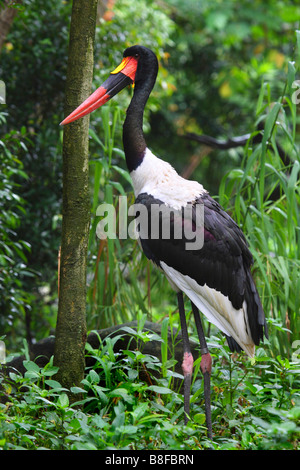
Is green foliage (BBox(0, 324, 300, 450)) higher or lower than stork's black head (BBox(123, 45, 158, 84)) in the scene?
lower

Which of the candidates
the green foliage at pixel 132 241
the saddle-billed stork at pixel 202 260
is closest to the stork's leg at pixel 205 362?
the saddle-billed stork at pixel 202 260

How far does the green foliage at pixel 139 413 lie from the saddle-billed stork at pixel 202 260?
0.14 metres

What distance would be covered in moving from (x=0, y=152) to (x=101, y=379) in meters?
1.73

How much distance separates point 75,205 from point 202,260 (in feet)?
2.07

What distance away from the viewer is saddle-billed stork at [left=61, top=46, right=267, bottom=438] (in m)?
2.79

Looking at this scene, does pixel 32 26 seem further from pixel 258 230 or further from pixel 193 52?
pixel 193 52

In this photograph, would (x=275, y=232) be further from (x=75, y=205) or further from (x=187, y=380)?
(x=75, y=205)

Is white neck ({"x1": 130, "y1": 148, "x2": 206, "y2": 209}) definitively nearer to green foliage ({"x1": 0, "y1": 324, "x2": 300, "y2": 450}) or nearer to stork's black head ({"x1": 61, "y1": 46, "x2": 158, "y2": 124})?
stork's black head ({"x1": 61, "y1": 46, "x2": 158, "y2": 124})

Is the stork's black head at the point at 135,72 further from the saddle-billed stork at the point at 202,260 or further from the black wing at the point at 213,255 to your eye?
the black wing at the point at 213,255

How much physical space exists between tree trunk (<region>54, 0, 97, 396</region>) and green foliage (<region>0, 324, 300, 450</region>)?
0.13m

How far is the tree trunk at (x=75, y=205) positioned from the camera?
2.75 metres

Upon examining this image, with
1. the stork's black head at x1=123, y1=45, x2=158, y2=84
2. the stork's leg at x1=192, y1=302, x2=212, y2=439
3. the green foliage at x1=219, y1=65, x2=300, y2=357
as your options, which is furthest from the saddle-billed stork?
the green foliage at x1=219, y1=65, x2=300, y2=357

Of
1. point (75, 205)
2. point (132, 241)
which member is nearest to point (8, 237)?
point (132, 241)
